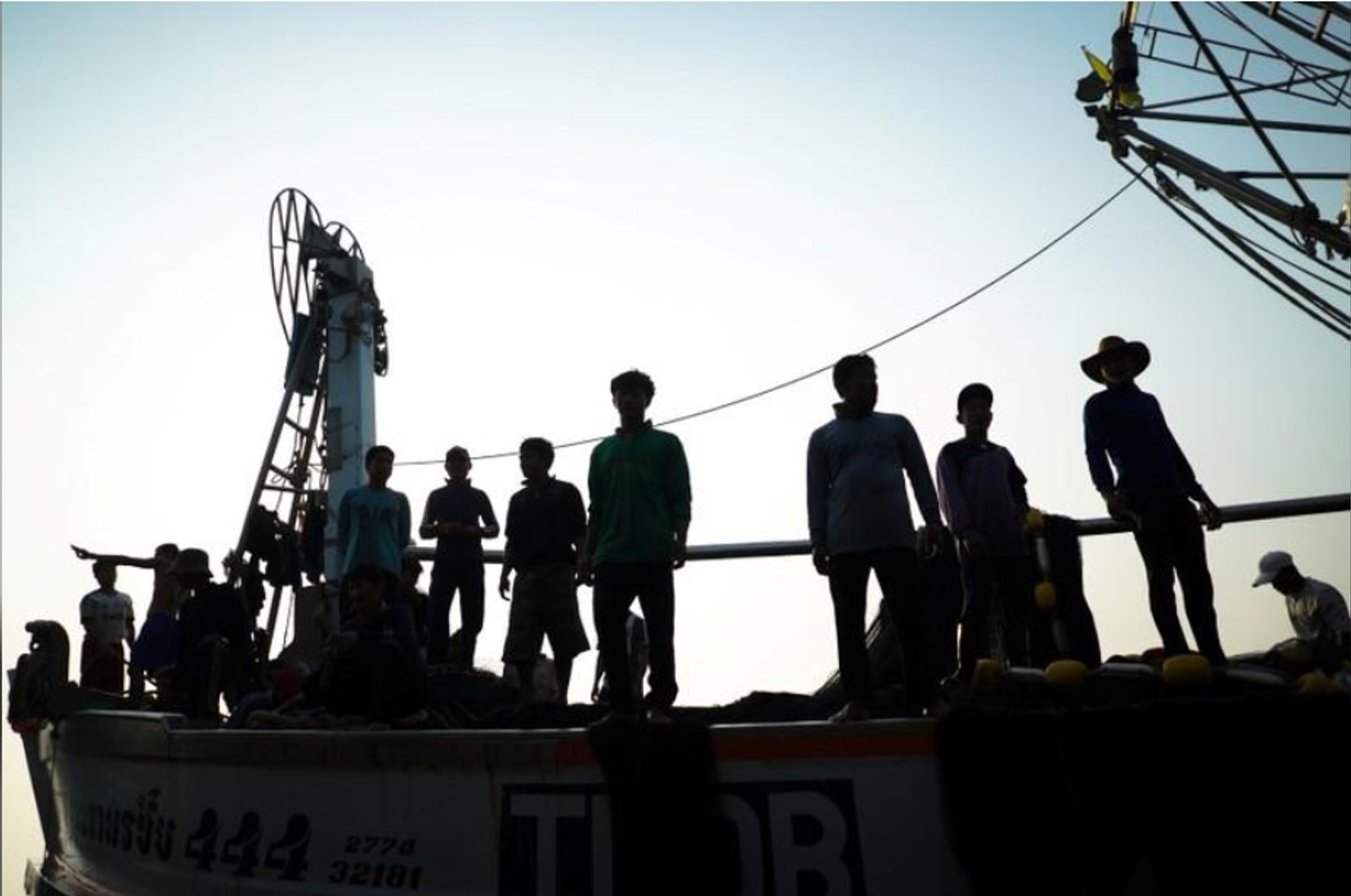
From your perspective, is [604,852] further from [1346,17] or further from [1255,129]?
[1346,17]

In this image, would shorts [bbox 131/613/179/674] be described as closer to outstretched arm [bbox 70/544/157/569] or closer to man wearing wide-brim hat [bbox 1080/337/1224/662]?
outstretched arm [bbox 70/544/157/569]

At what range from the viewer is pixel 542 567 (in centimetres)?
592

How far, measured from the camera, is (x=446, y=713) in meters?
5.29

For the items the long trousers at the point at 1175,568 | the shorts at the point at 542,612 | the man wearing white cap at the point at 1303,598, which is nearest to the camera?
the long trousers at the point at 1175,568

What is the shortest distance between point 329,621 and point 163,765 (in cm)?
262

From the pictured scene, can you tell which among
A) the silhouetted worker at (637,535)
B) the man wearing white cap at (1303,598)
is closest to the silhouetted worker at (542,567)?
the silhouetted worker at (637,535)

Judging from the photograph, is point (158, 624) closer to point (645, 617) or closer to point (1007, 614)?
point (645, 617)

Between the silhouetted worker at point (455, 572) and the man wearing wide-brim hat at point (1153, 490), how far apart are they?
3.69m

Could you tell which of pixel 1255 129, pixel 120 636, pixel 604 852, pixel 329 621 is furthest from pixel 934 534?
pixel 1255 129

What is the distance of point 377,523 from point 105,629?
136 inches

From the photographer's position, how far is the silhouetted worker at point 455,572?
22.6 feet

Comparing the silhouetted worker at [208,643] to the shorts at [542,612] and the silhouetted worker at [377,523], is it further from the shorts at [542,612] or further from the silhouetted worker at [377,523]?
the shorts at [542,612]

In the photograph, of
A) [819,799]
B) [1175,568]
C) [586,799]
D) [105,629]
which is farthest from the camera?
[105,629]

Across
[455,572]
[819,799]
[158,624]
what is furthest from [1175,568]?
[158,624]
